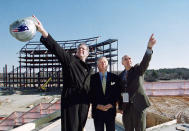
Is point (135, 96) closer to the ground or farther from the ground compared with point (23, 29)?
closer to the ground

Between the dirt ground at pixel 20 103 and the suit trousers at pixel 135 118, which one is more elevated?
the suit trousers at pixel 135 118

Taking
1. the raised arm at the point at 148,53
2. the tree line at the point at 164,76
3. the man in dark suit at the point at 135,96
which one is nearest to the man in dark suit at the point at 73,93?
the man in dark suit at the point at 135,96

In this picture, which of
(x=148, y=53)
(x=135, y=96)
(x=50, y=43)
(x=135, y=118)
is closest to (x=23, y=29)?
(x=50, y=43)

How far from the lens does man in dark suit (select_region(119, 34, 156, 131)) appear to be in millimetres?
2254

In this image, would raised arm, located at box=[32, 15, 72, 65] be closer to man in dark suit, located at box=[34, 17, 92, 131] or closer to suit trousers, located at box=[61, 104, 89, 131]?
man in dark suit, located at box=[34, 17, 92, 131]

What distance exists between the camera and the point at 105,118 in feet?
7.13

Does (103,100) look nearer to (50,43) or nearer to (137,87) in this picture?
(137,87)

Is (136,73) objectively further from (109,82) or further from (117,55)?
(117,55)

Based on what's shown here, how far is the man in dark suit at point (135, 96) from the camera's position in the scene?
225cm

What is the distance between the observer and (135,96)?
2295mm

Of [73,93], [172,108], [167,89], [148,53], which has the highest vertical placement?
[148,53]

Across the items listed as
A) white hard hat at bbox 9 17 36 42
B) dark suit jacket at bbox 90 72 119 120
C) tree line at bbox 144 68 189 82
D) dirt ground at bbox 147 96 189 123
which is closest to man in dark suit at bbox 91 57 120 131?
dark suit jacket at bbox 90 72 119 120

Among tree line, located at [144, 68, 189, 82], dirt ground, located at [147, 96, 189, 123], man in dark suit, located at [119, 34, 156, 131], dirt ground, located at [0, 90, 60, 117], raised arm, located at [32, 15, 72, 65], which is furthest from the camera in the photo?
tree line, located at [144, 68, 189, 82]

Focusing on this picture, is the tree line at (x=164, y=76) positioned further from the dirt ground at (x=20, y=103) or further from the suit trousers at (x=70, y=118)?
the suit trousers at (x=70, y=118)
